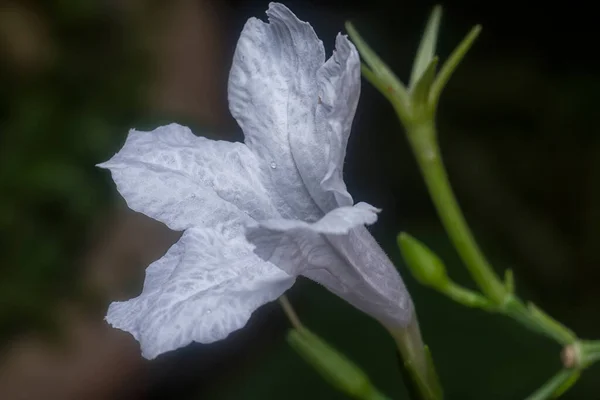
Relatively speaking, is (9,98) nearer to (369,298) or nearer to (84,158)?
(84,158)

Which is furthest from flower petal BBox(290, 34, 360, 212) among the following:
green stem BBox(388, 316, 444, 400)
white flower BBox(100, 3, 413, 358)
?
green stem BBox(388, 316, 444, 400)

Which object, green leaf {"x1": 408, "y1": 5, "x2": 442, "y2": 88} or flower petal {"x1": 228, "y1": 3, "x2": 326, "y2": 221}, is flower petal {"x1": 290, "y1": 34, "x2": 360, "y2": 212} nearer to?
flower petal {"x1": 228, "y1": 3, "x2": 326, "y2": 221}

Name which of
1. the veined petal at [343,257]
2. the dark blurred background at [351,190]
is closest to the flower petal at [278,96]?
the veined petal at [343,257]

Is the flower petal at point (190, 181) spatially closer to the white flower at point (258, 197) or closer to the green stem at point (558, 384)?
the white flower at point (258, 197)

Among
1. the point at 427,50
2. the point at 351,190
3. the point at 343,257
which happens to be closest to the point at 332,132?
the point at 343,257

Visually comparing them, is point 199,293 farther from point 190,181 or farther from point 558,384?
point 558,384

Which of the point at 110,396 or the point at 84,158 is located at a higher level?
the point at 84,158

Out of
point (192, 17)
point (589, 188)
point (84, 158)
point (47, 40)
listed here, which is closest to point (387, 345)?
point (589, 188)
